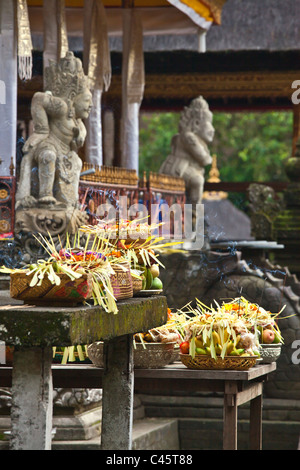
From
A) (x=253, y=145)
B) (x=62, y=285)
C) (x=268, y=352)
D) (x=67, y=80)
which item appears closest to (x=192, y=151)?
(x=67, y=80)

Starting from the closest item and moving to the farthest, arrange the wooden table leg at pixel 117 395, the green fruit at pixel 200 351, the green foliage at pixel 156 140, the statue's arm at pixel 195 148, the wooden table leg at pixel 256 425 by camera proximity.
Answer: the wooden table leg at pixel 117 395, the green fruit at pixel 200 351, the wooden table leg at pixel 256 425, the statue's arm at pixel 195 148, the green foliage at pixel 156 140

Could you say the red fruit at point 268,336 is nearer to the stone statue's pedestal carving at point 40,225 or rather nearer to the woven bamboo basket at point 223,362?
the woven bamboo basket at point 223,362

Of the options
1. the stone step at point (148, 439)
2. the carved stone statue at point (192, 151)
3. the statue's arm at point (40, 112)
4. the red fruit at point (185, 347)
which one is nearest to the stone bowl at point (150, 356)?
the red fruit at point (185, 347)

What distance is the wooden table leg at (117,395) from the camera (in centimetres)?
525

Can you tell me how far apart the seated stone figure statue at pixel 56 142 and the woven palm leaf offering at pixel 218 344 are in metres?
3.27

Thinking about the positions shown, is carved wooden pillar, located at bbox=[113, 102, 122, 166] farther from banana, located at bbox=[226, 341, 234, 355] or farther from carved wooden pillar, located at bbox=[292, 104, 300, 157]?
banana, located at bbox=[226, 341, 234, 355]

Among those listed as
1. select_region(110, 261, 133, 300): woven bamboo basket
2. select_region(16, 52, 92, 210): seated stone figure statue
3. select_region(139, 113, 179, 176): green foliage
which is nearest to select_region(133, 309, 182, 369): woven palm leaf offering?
select_region(110, 261, 133, 300): woven bamboo basket

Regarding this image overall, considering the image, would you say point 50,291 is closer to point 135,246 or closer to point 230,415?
point 135,246

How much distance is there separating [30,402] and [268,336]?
8.90 ft

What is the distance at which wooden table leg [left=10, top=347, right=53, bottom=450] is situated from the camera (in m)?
4.36

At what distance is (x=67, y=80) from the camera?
30.6 ft

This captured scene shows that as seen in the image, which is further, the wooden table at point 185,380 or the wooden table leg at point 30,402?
the wooden table at point 185,380

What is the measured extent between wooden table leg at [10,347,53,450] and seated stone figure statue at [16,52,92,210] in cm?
474

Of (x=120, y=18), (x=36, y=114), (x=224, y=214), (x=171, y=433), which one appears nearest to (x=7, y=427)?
(x=171, y=433)
